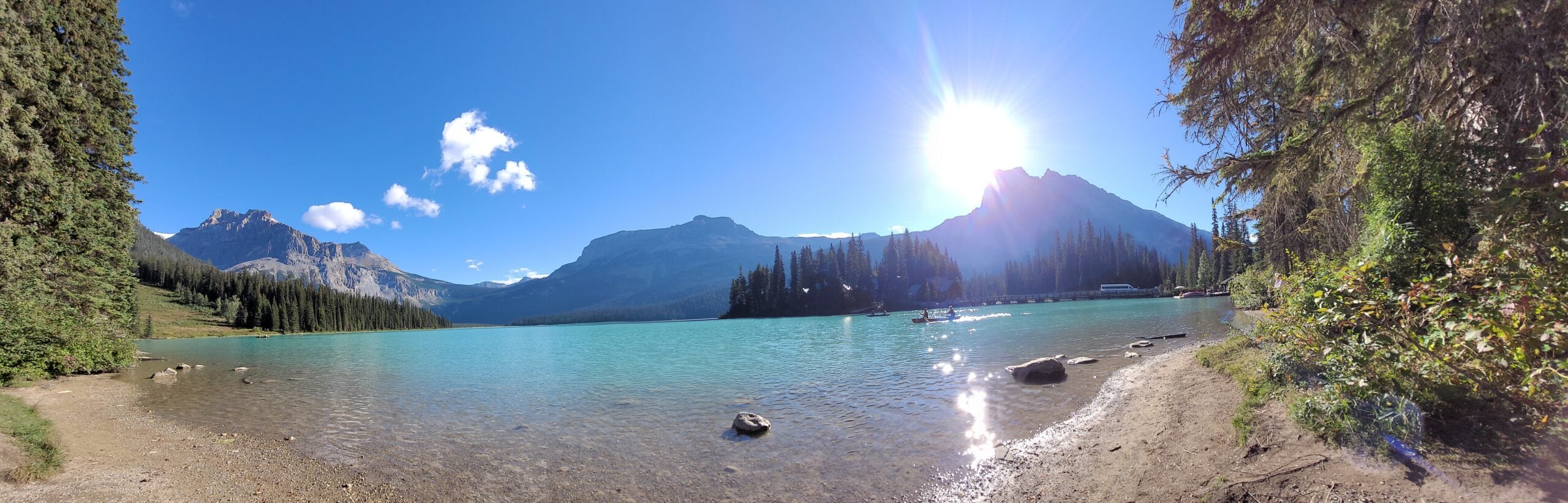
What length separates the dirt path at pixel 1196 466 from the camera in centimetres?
520

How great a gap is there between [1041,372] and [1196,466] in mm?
10502

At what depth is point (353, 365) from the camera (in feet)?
120

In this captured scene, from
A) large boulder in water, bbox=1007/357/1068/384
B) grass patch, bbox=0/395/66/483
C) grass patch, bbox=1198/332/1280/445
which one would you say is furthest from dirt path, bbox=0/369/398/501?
large boulder in water, bbox=1007/357/1068/384

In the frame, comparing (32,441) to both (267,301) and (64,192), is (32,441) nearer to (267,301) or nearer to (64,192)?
(64,192)

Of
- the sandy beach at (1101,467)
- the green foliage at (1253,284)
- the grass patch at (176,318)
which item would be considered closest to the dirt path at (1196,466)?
the sandy beach at (1101,467)

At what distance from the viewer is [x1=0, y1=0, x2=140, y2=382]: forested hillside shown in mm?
19453

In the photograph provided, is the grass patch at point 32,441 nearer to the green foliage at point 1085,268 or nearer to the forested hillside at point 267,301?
the forested hillside at point 267,301

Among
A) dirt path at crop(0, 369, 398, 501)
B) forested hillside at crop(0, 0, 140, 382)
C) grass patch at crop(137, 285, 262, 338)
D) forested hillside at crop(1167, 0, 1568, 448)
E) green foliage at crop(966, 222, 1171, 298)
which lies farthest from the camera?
green foliage at crop(966, 222, 1171, 298)

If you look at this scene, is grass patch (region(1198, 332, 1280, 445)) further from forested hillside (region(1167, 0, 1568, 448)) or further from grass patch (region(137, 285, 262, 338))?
grass patch (region(137, 285, 262, 338))

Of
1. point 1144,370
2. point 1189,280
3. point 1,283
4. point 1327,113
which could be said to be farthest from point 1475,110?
point 1189,280

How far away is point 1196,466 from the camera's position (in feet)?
24.1

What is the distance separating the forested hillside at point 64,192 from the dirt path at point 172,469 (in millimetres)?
8242

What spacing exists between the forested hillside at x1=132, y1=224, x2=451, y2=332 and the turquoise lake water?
139 m

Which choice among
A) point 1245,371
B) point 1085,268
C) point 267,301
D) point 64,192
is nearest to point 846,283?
point 1085,268
